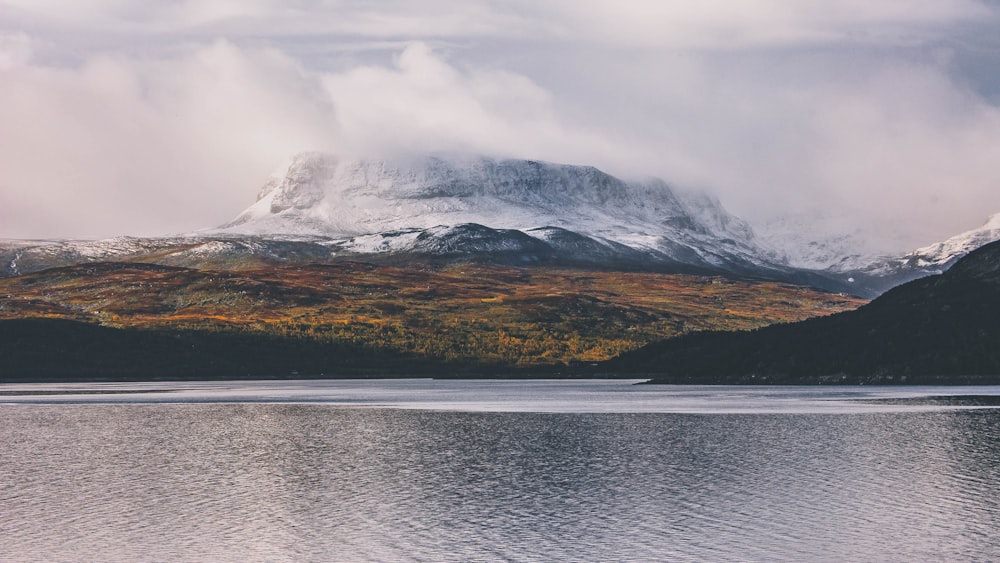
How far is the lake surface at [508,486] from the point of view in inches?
2030

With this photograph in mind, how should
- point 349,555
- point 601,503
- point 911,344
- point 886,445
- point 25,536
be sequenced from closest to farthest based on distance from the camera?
point 349,555 → point 25,536 → point 601,503 → point 886,445 → point 911,344

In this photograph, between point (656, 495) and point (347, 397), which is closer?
point (656, 495)

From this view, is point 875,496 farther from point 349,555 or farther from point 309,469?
point 309,469

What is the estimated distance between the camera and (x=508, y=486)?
71.0 meters

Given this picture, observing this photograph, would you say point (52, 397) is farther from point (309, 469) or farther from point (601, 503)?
point (601, 503)

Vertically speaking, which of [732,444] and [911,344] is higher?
[911,344]

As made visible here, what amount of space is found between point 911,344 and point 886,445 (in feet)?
388

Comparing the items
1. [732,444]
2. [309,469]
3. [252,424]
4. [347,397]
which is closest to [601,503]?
[309,469]

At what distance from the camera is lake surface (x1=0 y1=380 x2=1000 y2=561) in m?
51.6

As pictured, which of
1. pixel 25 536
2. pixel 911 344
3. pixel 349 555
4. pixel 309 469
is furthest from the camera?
pixel 911 344

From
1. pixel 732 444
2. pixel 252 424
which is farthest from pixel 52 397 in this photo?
pixel 732 444

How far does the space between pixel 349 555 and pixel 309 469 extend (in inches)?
1228

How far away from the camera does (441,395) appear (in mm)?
183750

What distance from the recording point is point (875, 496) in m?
63.8
